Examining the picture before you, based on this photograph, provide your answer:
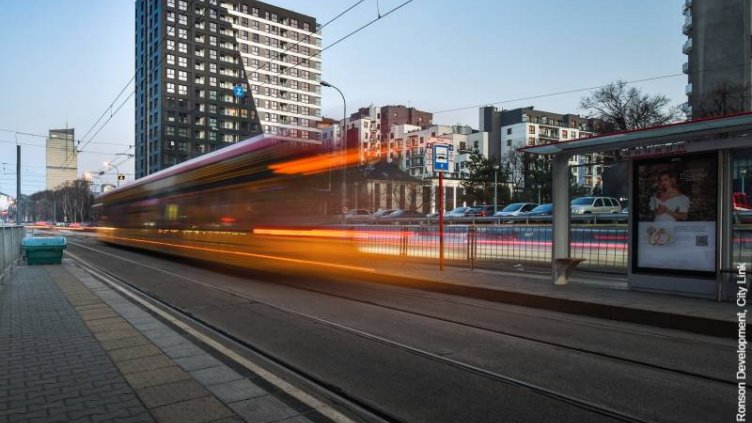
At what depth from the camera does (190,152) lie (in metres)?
97.9

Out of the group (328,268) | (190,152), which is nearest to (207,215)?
(328,268)

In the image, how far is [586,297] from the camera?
30.1 feet

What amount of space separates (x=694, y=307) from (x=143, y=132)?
11060 cm

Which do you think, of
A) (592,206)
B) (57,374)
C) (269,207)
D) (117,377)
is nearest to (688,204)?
(269,207)

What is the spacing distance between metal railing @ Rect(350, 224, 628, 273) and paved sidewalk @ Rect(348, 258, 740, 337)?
0.67 metres

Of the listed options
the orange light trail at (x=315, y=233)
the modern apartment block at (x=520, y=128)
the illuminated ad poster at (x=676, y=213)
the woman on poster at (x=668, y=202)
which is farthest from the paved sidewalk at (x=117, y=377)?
the modern apartment block at (x=520, y=128)

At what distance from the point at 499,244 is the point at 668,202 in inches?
251

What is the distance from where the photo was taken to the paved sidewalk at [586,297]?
7.41m

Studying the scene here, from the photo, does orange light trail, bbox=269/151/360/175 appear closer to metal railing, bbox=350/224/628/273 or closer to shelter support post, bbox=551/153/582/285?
metal railing, bbox=350/224/628/273

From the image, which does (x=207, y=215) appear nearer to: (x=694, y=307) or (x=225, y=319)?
(x=225, y=319)

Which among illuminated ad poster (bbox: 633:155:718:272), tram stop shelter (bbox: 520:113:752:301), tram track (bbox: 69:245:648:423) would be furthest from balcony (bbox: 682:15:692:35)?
tram track (bbox: 69:245:648:423)

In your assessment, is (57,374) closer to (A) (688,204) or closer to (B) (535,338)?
(B) (535,338)

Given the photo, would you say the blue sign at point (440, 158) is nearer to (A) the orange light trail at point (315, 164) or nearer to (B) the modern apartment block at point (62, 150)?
(A) the orange light trail at point (315, 164)

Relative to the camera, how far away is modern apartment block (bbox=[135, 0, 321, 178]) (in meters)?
95.2
